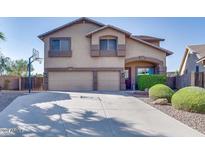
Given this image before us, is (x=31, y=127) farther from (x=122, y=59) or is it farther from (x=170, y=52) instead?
(x=170, y=52)

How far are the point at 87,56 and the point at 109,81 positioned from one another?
3.13 metres

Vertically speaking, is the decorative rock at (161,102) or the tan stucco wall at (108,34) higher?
the tan stucco wall at (108,34)

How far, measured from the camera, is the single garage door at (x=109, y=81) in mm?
24594

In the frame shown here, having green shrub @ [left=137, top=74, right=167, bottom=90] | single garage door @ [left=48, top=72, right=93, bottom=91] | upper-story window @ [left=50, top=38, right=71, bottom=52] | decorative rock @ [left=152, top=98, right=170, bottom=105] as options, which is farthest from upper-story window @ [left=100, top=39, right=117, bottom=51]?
Result: decorative rock @ [left=152, top=98, right=170, bottom=105]

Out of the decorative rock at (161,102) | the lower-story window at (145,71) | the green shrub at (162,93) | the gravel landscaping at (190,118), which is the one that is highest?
the lower-story window at (145,71)

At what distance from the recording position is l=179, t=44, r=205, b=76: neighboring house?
2569 centimetres

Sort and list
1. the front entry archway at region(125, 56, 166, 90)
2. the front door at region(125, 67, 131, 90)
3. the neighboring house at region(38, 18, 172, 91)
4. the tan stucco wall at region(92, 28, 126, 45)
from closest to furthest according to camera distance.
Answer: the tan stucco wall at region(92, 28, 126, 45)
the neighboring house at region(38, 18, 172, 91)
the front entry archway at region(125, 56, 166, 90)
the front door at region(125, 67, 131, 90)

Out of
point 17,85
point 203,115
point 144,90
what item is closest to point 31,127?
point 203,115

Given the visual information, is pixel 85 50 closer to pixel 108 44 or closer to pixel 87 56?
pixel 87 56

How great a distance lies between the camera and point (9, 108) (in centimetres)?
1185

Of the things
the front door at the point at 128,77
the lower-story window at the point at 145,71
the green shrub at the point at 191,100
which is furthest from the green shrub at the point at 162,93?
the lower-story window at the point at 145,71

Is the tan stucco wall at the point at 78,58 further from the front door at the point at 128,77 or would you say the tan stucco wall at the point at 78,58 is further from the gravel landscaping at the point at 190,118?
the gravel landscaping at the point at 190,118

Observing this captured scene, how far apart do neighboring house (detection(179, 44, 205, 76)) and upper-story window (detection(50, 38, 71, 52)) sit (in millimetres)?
12223

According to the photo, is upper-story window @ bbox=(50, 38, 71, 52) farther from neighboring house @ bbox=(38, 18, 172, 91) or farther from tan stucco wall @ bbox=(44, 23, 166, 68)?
tan stucco wall @ bbox=(44, 23, 166, 68)
